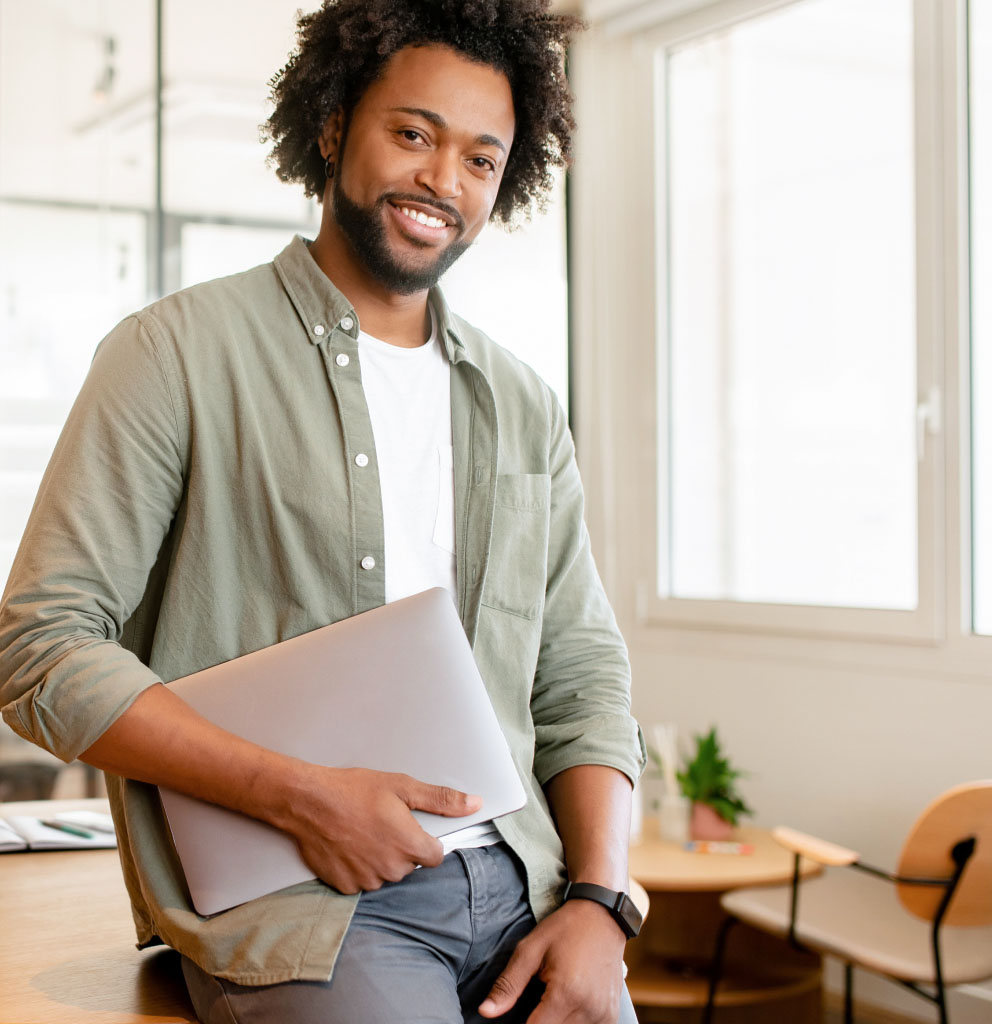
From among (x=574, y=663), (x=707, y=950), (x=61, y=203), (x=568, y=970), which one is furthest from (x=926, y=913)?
(x=61, y=203)

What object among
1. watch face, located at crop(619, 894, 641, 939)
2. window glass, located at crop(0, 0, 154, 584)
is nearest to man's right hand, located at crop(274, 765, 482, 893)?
watch face, located at crop(619, 894, 641, 939)

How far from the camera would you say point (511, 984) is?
107cm

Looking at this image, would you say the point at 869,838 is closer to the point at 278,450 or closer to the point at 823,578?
the point at 823,578

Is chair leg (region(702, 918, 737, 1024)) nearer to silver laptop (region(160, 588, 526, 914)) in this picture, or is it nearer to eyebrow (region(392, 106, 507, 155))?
silver laptop (region(160, 588, 526, 914))

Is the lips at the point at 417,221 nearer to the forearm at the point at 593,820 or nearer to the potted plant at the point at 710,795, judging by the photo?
the forearm at the point at 593,820

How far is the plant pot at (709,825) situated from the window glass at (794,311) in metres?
0.74

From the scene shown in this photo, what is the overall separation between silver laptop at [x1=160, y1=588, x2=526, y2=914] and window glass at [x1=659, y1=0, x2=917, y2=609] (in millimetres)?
2399

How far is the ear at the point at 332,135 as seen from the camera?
1.34 m

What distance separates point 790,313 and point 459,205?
8.10 feet

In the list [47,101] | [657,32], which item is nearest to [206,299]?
[47,101]

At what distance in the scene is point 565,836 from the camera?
1.23 metres

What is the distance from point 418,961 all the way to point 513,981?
99mm

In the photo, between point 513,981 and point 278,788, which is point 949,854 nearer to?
point 513,981

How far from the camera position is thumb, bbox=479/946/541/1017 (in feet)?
3.46
